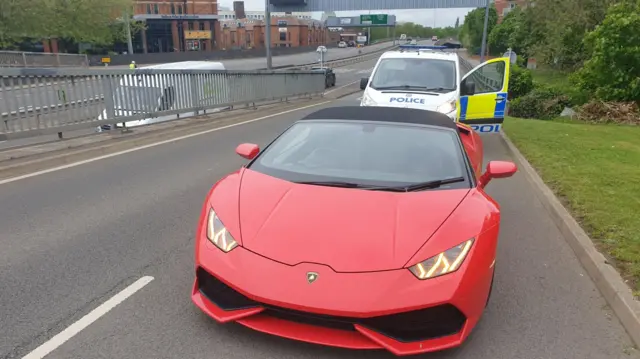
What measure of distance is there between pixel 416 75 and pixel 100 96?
6550mm

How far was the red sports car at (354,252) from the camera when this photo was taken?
2562mm

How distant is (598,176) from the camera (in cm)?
684

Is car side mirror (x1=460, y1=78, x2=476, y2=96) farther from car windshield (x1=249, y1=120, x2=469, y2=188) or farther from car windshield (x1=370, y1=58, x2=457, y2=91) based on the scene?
car windshield (x1=249, y1=120, x2=469, y2=188)

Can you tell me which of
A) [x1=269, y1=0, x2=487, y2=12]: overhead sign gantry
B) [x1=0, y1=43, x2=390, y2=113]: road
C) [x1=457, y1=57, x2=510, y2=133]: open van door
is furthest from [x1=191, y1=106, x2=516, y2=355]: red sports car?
[x1=269, y1=0, x2=487, y2=12]: overhead sign gantry

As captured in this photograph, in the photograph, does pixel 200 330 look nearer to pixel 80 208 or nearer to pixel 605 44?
pixel 80 208

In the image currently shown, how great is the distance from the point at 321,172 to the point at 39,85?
664cm

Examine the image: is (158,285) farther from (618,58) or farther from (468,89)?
(618,58)

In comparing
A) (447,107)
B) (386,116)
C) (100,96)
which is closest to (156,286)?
(386,116)

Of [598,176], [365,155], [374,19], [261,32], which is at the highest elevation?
[374,19]

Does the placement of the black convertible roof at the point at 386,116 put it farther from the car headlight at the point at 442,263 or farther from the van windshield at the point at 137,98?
the van windshield at the point at 137,98

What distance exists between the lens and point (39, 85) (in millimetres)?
7934

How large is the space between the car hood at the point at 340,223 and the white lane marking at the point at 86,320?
1179 mm

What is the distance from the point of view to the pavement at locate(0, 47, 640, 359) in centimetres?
292

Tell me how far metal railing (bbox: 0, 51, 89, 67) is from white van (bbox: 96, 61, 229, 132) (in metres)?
14.9
